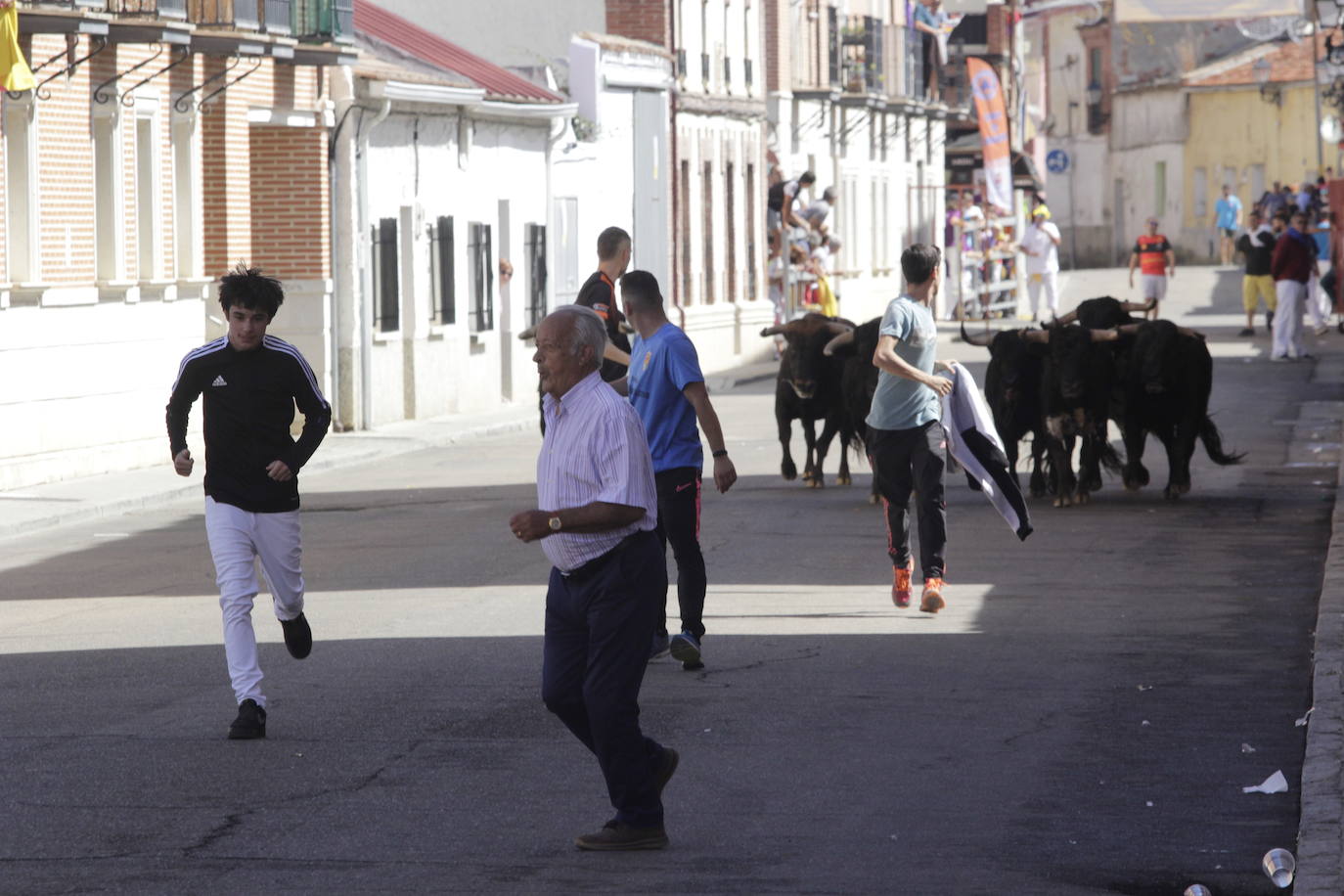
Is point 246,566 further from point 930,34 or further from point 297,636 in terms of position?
point 930,34

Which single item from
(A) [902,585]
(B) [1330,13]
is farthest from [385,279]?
(A) [902,585]

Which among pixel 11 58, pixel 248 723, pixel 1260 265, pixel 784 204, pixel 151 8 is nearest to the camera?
pixel 248 723

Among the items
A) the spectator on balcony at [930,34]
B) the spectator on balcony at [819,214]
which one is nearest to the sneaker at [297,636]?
the spectator on balcony at [819,214]

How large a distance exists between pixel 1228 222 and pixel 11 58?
6394 centimetres

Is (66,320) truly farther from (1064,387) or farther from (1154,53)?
(1154,53)

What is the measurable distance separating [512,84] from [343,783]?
26.5 meters

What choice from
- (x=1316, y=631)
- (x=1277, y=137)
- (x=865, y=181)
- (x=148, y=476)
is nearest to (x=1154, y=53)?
(x=1277, y=137)

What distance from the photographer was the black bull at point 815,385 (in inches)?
782

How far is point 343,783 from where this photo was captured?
876 centimetres

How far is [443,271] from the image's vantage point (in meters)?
31.0

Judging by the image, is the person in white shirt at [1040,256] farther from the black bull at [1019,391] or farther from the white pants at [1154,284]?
the black bull at [1019,391]

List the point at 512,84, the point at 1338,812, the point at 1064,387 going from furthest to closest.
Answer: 1. the point at 512,84
2. the point at 1064,387
3. the point at 1338,812

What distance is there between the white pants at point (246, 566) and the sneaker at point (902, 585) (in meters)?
3.89

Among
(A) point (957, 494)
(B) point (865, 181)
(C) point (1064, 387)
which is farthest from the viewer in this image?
(B) point (865, 181)
